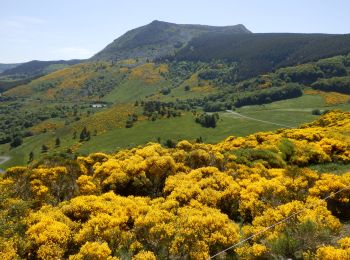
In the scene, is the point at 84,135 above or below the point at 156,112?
below

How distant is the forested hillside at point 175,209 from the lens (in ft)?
55.6

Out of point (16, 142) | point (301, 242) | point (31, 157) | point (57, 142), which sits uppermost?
point (301, 242)

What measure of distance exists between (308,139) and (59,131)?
14354 cm

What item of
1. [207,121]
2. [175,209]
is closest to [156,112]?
[207,121]

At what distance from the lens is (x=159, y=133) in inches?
5802

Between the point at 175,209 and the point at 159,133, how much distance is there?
125425 millimetres

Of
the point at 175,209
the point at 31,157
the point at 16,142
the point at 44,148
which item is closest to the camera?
the point at 175,209

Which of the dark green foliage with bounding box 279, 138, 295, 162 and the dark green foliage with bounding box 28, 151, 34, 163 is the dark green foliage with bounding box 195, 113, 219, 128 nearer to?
the dark green foliage with bounding box 28, 151, 34, 163

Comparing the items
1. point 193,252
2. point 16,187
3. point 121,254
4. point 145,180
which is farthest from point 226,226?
point 16,187

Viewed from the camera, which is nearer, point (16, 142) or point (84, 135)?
point (84, 135)

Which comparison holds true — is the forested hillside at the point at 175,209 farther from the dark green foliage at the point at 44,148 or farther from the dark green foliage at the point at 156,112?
the dark green foliage at the point at 156,112

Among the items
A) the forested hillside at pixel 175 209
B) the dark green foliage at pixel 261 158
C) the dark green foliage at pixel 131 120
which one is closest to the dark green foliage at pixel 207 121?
the dark green foliage at pixel 131 120

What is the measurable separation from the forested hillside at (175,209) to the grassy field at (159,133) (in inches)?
4110

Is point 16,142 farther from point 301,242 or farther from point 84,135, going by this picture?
point 301,242
